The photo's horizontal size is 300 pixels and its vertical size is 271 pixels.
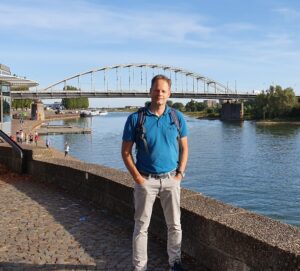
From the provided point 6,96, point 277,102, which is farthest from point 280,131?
point 6,96

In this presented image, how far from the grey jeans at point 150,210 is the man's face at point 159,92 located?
2.41ft

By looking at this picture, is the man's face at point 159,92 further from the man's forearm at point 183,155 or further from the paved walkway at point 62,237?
the paved walkway at point 62,237

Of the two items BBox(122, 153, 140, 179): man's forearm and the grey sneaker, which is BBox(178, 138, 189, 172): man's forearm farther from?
the grey sneaker

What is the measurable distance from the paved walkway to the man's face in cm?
181

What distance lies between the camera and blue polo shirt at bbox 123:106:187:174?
14.7ft

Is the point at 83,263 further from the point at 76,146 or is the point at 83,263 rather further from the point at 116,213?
the point at 76,146

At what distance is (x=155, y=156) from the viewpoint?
14.7ft

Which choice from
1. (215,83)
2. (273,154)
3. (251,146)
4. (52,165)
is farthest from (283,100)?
(52,165)

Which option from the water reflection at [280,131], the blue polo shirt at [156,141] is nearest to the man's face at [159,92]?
the blue polo shirt at [156,141]

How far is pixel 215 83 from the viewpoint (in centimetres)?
16175

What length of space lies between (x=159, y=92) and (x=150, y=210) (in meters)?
1.15

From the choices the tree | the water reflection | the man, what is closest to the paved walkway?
the man

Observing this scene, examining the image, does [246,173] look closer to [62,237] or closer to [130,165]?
[62,237]

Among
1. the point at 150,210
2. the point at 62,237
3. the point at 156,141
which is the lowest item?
the point at 62,237
